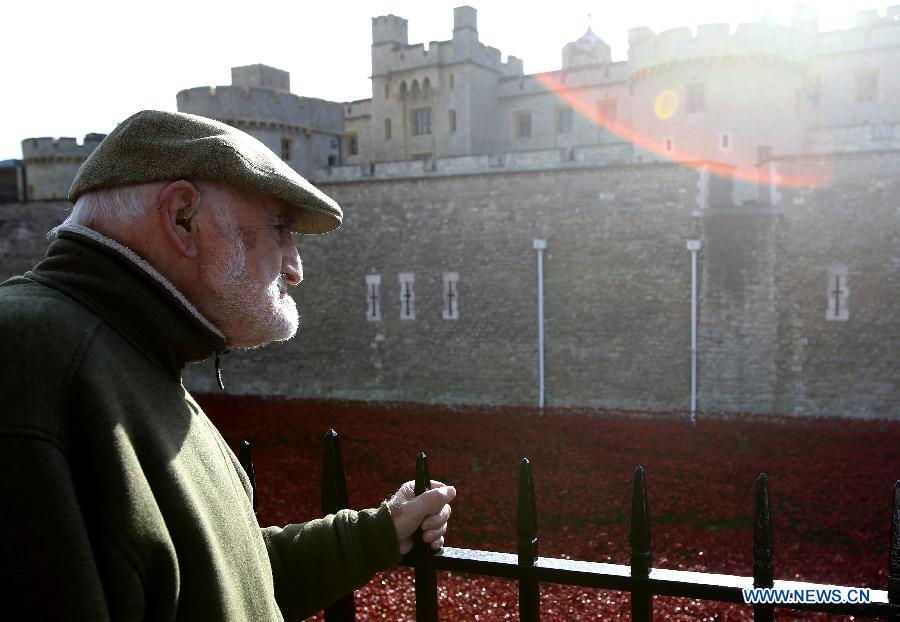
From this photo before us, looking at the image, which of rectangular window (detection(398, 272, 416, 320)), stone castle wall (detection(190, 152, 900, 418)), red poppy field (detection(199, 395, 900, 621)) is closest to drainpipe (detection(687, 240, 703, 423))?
stone castle wall (detection(190, 152, 900, 418))

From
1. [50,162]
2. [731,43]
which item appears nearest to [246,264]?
[731,43]

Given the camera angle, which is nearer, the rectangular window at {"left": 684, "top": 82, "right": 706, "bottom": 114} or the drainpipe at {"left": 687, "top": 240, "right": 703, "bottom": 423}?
the drainpipe at {"left": 687, "top": 240, "right": 703, "bottom": 423}

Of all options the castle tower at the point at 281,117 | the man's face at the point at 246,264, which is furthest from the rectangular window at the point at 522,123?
the man's face at the point at 246,264

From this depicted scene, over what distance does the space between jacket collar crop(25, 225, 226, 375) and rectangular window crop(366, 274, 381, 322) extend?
1841 cm

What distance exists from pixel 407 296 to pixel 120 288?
59.7 ft

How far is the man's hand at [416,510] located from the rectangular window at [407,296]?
679 inches

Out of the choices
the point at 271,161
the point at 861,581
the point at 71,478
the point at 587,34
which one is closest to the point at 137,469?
the point at 71,478

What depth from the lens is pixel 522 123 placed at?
31203 mm

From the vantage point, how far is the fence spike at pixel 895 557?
2049 mm

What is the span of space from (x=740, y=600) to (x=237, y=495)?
1.48 meters

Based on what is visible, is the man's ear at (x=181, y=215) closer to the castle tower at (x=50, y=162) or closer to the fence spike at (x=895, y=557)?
the fence spike at (x=895, y=557)

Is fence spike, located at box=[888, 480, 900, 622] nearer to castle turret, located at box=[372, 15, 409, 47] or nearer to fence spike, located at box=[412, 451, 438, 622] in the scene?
fence spike, located at box=[412, 451, 438, 622]

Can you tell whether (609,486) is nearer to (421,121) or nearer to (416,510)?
(416,510)

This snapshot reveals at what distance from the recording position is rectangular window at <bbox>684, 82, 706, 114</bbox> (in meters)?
21.8
